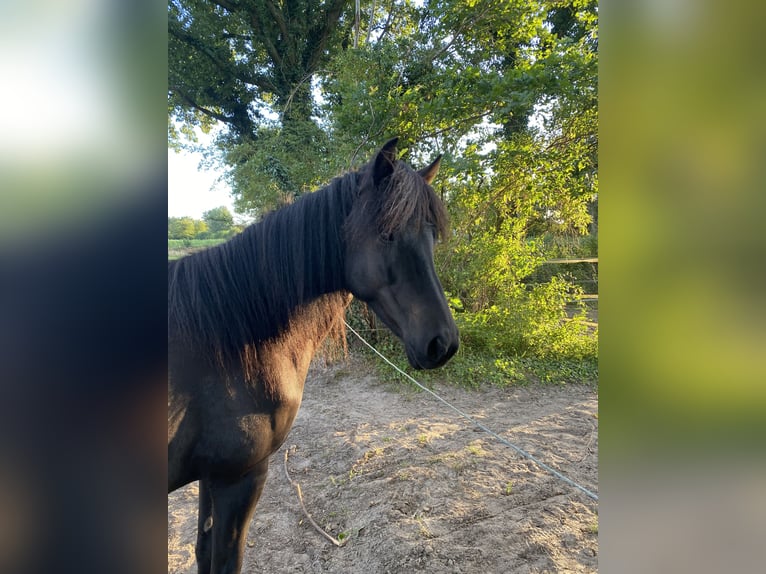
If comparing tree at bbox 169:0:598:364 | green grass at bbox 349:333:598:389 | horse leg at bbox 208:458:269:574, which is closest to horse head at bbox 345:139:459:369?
horse leg at bbox 208:458:269:574

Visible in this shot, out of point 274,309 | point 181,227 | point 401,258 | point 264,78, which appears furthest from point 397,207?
point 264,78

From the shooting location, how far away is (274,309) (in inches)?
49.4

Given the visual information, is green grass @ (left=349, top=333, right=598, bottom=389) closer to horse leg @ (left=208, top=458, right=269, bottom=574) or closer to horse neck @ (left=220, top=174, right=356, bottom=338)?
horse leg @ (left=208, top=458, right=269, bottom=574)

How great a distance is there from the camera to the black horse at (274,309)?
3.65ft

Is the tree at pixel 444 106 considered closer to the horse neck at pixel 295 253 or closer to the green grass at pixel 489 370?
the green grass at pixel 489 370

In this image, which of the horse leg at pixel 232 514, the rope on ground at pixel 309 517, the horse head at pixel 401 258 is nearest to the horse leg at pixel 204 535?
the horse leg at pixel 232 514

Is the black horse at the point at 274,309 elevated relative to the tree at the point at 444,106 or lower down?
lower down

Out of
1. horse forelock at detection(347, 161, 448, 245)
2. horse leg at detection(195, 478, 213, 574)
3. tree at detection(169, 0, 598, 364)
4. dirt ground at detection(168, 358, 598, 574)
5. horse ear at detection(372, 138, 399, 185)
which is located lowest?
dirt ground at detection(168, 358, 598, 574)

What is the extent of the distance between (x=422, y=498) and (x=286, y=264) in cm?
183

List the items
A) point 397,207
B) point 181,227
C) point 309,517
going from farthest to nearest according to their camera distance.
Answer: point 309,517 → point 397,207 → point 181,227

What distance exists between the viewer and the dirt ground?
187 cm
